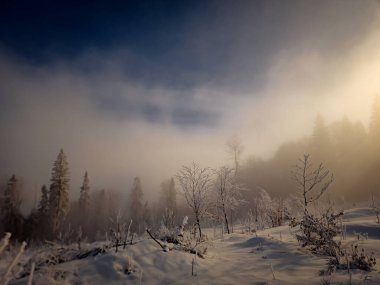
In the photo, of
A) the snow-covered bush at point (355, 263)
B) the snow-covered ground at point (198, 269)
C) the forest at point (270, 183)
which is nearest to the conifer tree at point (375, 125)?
the forest at point (270, 183)

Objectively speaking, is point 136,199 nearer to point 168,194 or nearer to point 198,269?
point 168,194

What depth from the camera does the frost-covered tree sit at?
4206 centimetres

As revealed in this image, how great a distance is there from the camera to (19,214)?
43.8 meters

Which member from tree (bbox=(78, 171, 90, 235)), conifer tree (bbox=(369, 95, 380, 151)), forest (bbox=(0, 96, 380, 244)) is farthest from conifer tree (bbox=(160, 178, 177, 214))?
conifer tree (bbox=(369, 95, 380, 151))

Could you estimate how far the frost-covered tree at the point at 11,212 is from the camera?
42062 mm

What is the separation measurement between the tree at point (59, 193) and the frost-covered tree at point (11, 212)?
658 centimetres

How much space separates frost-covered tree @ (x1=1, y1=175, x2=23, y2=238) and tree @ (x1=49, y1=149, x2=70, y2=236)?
21.6 feet

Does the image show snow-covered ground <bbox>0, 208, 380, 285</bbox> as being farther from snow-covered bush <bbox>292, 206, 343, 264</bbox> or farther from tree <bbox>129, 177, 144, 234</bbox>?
tree <bbox>129, 177, 144, 234</bbox>

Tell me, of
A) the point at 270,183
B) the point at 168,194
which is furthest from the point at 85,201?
the point at 270,183

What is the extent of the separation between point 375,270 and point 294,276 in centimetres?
156

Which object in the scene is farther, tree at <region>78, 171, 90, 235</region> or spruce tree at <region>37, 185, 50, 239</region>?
tree at <region>78, 171, 90, 235</region>

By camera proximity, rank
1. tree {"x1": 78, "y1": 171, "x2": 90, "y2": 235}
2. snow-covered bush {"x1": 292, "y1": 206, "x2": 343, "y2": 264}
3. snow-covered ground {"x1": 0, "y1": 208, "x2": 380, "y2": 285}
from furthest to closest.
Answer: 1. tree {"x1": 78, "y1": 171, "x2": 90, "y2": 235}
2. snow-covered bush {"x1": 292, "y1": 206, "x2": 343, "y2": 264}
3. snow-covered ground {"x1": 0, "y1": 208, "x2": 380, "y2": 285}

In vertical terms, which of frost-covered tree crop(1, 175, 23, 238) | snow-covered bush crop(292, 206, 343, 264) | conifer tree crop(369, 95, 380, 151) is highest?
conifer tree crop(369, 95, 380, 151)

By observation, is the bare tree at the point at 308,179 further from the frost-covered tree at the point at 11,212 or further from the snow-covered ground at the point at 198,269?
the frost-covered tree at the point at 11,212
